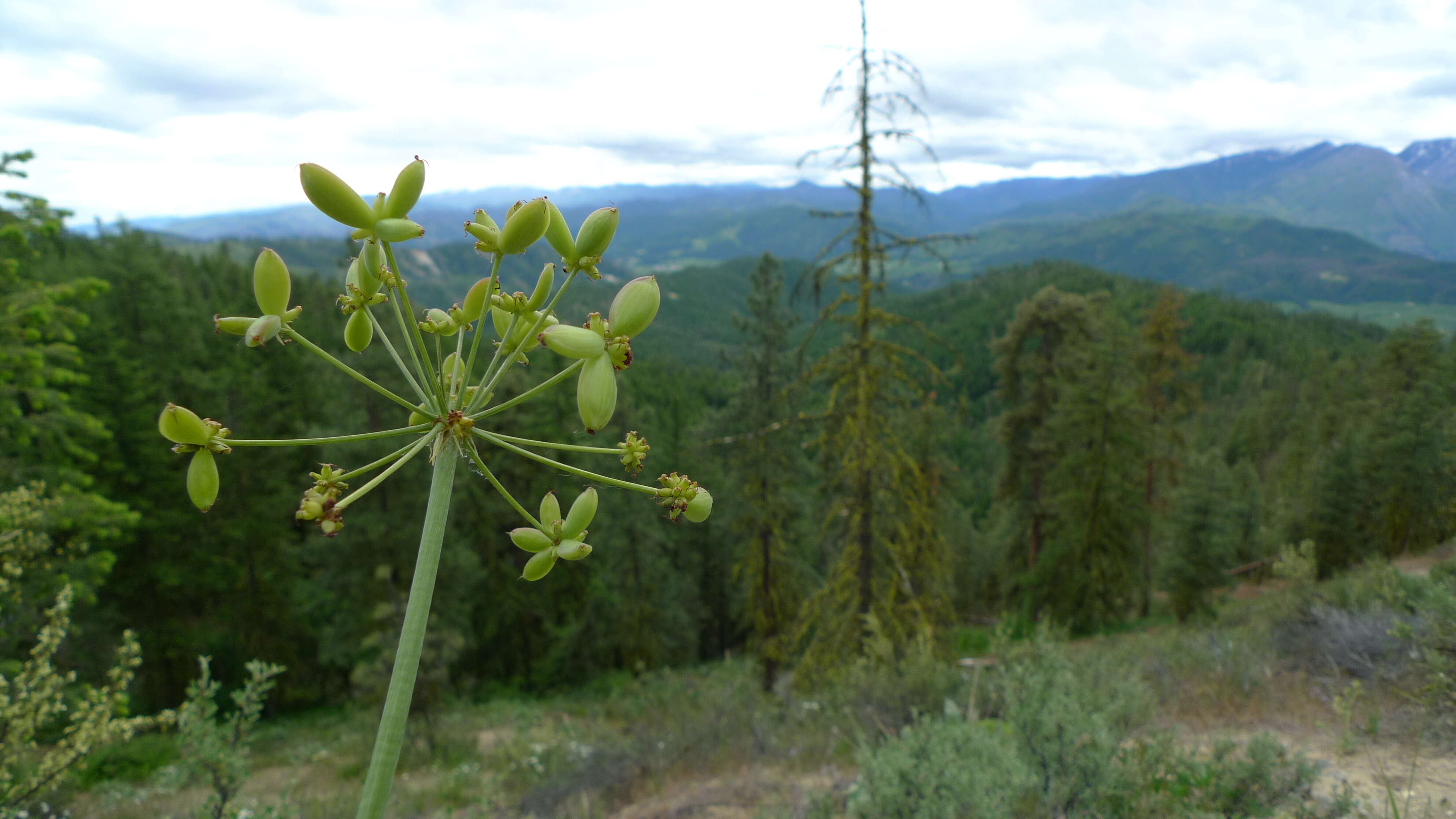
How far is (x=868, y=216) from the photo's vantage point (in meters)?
9.52

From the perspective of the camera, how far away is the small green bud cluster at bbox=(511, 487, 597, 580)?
3.26 ft

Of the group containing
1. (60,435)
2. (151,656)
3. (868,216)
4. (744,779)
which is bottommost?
(151,656)

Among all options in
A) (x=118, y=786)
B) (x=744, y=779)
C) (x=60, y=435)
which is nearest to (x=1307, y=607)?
(x=744, y=779)

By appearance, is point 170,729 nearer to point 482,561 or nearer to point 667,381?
point 482,561

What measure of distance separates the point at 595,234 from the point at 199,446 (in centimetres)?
66

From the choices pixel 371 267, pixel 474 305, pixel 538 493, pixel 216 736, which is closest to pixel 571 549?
pixel 474 305

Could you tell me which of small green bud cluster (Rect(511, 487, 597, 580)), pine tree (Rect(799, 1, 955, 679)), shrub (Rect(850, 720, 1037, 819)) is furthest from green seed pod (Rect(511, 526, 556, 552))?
pine tree (Rect(799, 1, 955, 679))

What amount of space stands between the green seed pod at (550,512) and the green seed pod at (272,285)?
0.49m

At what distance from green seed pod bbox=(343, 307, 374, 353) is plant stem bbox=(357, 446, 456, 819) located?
0.38 m

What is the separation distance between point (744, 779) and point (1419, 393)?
2707 cm

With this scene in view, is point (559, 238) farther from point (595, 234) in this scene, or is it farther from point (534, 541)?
point (534, 541)

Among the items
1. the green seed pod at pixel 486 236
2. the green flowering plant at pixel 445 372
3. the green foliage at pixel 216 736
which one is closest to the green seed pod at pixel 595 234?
the green flowering plant at pixel 445 372

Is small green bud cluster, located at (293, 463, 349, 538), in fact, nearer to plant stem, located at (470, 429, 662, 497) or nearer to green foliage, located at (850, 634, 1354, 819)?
plant stem, located at (470, 429, 662, 497)

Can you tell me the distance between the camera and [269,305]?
104 centimetres
